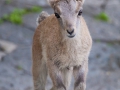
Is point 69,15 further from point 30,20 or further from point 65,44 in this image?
point 30,20

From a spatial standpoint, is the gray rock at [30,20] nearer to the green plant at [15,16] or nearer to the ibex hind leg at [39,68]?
the green plant at [15,16]

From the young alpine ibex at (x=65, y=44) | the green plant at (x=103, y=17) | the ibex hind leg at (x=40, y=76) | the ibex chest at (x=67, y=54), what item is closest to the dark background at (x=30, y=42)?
the green plant at (x=103, y=17)

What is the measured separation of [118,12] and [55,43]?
867cm

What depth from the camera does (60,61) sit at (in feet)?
27.4

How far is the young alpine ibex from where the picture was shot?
7900mm

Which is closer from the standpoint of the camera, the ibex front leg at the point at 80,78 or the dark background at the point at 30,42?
the ibex front leg at the point at 80,78

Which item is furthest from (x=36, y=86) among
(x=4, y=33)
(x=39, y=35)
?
(x=4, y=33)

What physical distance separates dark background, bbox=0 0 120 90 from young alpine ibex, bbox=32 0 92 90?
3.08 m

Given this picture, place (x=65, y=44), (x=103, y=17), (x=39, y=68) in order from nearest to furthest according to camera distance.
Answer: (x=65, y=44) → (x=39, y=68) → (x=103, y=17)

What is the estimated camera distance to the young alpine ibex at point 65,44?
7.90 meters

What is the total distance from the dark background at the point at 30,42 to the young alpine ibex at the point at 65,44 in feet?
10.1

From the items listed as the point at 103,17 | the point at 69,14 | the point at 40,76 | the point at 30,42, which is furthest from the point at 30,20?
the point at 69,14

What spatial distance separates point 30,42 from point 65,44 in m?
6.53

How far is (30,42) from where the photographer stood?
14.7 meters
